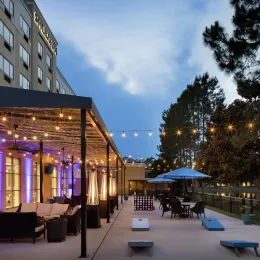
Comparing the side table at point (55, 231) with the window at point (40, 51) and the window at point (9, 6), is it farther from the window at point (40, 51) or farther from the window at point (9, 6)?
the window at point (40, 51)

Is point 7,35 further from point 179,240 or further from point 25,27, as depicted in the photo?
point 179,240

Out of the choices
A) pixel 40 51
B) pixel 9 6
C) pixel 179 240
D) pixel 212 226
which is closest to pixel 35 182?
pixel 9 6

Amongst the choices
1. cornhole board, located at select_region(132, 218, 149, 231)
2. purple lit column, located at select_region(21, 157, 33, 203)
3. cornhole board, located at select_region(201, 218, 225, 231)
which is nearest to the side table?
cornhole board, located at select_region(132, 218, 149, 231)

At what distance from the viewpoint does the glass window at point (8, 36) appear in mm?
26542

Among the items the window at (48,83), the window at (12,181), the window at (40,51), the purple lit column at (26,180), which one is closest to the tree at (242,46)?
the window at (12,181)

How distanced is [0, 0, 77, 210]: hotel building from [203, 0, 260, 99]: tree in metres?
10.7

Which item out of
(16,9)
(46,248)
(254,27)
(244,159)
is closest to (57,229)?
(46,248)

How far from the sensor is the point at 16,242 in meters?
11.8

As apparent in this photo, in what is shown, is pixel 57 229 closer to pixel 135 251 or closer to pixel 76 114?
pixel 135 251

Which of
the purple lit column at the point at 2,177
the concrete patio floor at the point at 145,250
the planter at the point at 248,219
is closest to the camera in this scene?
the concrete patio floor at the point at 145,250

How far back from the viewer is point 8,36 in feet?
89.4

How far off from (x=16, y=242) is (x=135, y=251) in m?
3.55

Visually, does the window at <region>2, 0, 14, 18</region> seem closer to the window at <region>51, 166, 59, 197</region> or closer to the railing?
the window at <region>51, 166, 59, 197</region>

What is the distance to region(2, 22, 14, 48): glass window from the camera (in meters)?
26.5
